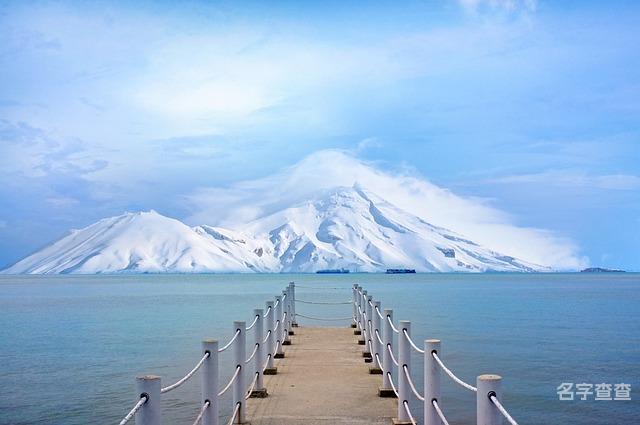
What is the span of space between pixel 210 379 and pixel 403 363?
7.90ft

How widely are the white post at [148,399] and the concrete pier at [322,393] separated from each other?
382 cm

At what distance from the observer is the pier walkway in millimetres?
4684

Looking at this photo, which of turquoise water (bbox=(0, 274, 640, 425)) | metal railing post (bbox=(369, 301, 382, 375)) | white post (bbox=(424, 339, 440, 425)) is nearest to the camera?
white post (bbox=(424, 339, 440, 425))

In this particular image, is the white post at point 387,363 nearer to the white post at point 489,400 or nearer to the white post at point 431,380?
the white post at point 431,380

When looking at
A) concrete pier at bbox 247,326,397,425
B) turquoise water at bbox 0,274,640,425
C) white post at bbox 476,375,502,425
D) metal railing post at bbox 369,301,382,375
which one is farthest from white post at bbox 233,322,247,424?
turquoise water at bbox 0,274,640,425

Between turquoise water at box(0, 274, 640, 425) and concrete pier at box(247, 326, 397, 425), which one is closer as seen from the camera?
concrete pier at box(247, 326, 397, 425)

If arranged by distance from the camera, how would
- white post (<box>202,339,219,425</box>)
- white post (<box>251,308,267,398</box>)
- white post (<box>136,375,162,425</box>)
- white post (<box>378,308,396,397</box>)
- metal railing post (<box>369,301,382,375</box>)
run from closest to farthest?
white post (<box>136,375,162,425</box>)
white post (<box>202,339,219,425</box>)
white post (<box>251,308,267,398</box>)
white post (<box>378,308,396,397</box>)
metal railing post (<box>369,301,382,375</box>)

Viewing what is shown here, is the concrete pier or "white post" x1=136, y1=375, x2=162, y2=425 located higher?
"white post" x1=136, y1=375, x2=162, y2=425

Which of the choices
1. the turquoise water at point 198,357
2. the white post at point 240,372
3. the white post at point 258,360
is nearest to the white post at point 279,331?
the turquoise water at point 198,357

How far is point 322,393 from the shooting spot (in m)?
10.1

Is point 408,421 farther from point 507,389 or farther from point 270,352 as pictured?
point 507,389

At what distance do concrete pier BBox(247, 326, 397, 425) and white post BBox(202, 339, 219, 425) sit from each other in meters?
1.65

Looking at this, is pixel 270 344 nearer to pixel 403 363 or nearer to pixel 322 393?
pixel 322 393

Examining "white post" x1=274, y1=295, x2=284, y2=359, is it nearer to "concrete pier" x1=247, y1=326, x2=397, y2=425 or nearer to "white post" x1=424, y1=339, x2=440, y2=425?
"concrete pier" x1=247, y1=326, x2=397, y2=425
